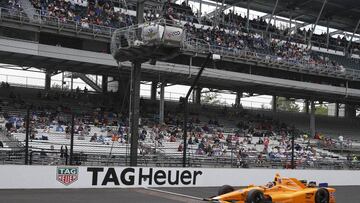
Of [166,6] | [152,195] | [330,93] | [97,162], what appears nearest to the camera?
[152,195]

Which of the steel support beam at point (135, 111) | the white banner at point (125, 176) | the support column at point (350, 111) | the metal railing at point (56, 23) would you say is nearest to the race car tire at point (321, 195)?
the white banner at point (125, 176)

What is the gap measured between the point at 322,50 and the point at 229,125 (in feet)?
44.1

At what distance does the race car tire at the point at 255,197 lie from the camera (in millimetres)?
13367

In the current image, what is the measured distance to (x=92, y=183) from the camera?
18.5 metres

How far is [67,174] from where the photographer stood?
18.2 meters

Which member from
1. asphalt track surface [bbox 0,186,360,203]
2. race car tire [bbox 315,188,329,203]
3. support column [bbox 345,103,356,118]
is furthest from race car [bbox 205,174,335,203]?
support column [bbox 345,103,356,118]

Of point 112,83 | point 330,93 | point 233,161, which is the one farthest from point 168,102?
point 233,161

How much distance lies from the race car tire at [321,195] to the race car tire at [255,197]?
2.11 m

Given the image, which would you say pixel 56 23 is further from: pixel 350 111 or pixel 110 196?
pixel 350 111

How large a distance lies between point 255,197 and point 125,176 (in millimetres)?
6933

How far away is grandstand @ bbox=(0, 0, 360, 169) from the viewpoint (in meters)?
22.0

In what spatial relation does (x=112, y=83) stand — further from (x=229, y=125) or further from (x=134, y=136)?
(x=134, y=136)

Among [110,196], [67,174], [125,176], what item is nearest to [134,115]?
[125,176]

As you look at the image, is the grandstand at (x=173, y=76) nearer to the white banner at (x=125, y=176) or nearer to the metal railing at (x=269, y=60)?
the metal railing at (x=269, y=60)
